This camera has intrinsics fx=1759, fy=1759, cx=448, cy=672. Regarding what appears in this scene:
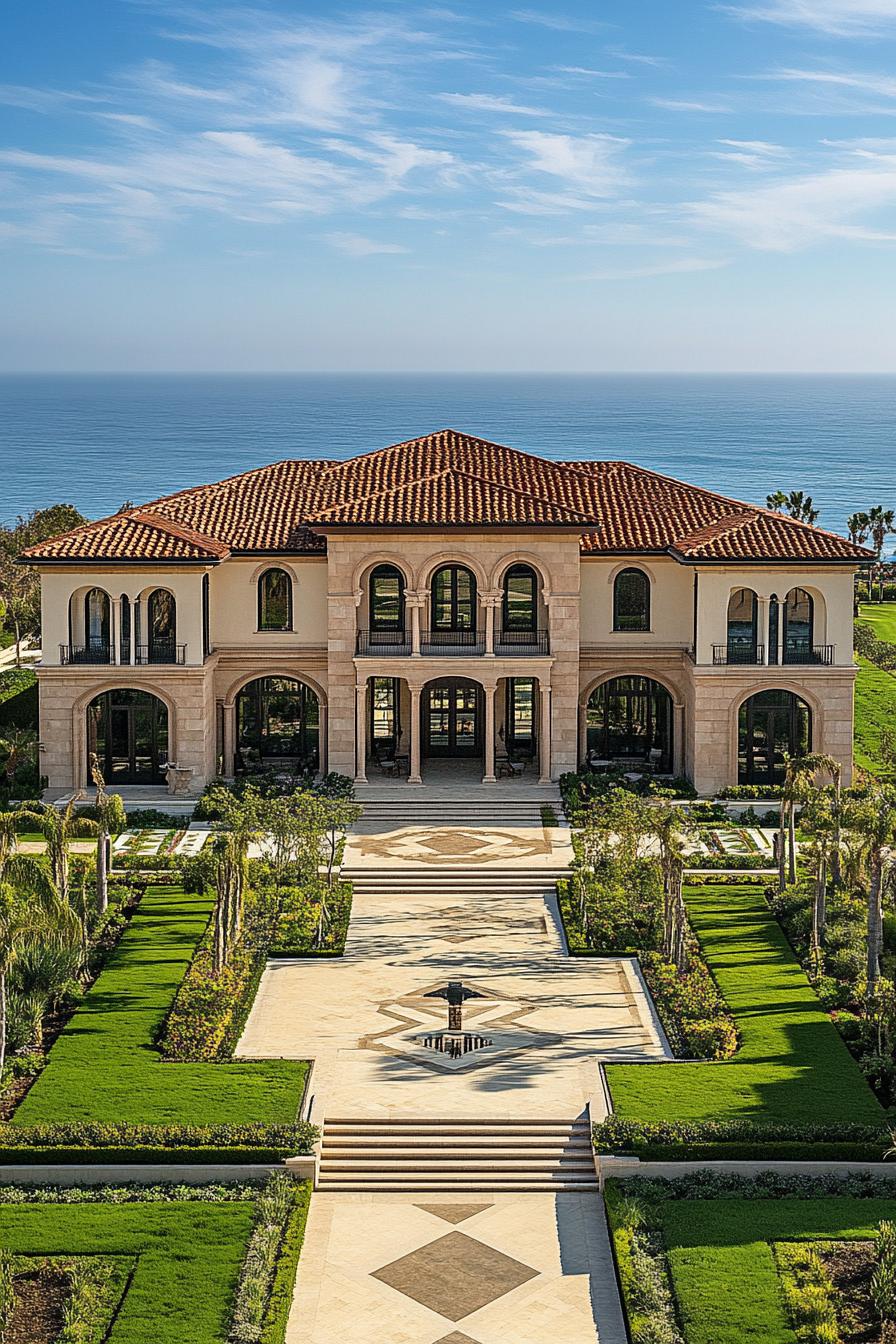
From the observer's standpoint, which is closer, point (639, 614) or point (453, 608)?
point (453, 608)

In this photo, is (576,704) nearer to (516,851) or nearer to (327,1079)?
(516,851)

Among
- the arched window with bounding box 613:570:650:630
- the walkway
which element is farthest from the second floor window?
the walkway

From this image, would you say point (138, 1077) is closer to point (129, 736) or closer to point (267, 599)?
point (129, 736)

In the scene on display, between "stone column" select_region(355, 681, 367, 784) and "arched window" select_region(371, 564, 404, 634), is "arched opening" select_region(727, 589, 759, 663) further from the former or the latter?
"stone column" select_region(355, 681, 367, 784)

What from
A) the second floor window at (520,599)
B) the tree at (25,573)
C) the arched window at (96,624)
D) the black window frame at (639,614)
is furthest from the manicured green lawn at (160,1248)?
the tree at (25,573)

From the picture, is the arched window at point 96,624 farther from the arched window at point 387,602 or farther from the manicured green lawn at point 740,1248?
the manicured green lawn at point 740,1248

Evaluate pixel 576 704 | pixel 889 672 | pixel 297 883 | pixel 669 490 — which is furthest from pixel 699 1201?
pixel 889 672

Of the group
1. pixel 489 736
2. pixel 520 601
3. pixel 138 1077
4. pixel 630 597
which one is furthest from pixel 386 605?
pixel 138 1077
